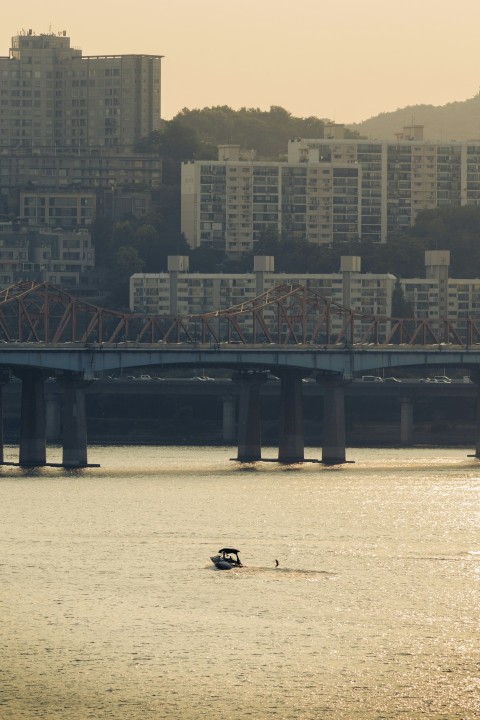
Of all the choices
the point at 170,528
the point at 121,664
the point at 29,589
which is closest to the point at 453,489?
the point at 170,528

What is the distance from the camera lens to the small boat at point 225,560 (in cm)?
11906

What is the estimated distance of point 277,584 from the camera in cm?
11350

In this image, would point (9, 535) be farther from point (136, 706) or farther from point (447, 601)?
point (136, 706)

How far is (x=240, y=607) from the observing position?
107 metres

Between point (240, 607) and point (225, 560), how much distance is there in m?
12.9

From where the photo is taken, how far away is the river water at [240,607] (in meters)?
88.7

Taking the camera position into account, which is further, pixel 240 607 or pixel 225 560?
pixel 225 560

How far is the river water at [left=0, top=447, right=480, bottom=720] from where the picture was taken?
3492 inches

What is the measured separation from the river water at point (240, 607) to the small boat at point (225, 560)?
527mm

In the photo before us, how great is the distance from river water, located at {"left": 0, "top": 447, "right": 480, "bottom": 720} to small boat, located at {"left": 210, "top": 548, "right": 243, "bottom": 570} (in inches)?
20.8

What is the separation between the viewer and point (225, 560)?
120m

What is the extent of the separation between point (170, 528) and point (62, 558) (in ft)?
55.6

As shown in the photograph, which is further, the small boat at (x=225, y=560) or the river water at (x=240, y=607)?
the small boat at (x=225, y=560)

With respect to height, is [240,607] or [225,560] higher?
[240,607]
